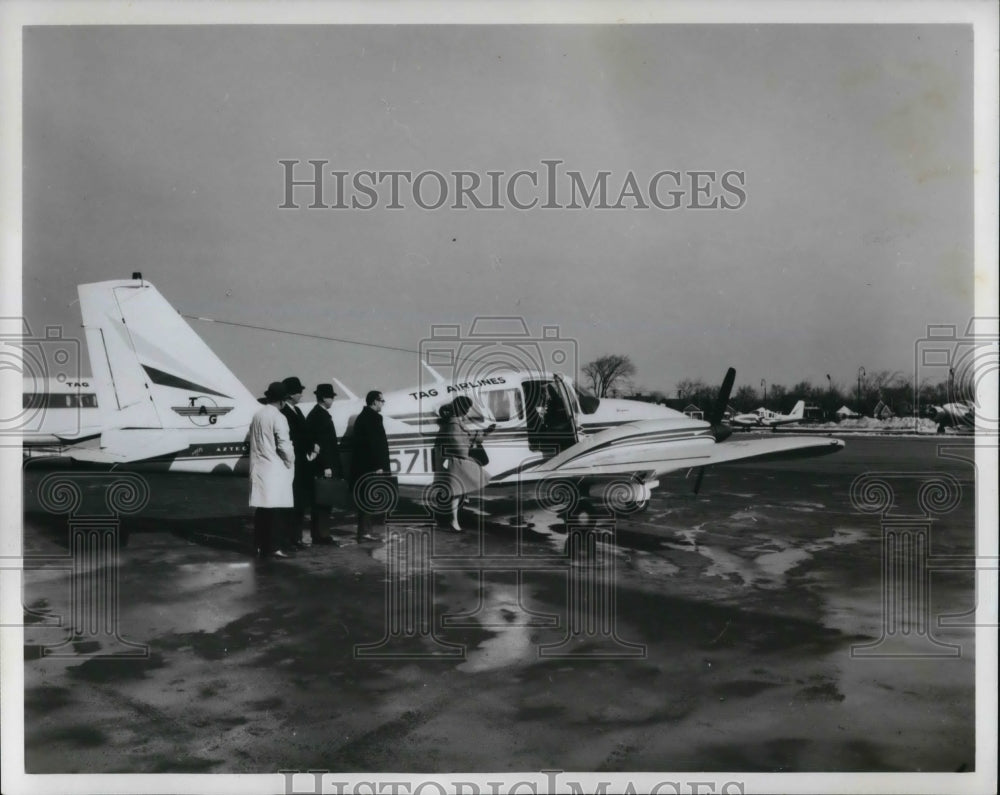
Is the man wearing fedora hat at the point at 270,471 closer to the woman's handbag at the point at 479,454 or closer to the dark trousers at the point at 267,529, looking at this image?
the dark trousers at the point at 267,529

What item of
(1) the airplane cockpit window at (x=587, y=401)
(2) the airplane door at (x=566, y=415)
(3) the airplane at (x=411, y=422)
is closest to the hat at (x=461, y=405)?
(3) the airplane at (x=411, y=422)

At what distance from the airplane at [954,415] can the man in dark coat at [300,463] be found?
335 centimetres

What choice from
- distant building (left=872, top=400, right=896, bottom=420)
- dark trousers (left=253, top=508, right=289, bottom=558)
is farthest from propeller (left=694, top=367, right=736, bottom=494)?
dark trousers (left=253, top=508, right=289, bottom=558)

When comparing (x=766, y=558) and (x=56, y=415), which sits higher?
(x=56, y=415)

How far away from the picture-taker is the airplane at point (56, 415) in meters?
2.70

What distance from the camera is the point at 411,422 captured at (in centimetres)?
329

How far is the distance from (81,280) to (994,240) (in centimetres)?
453

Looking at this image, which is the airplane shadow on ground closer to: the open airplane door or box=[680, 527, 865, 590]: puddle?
the open airplane door

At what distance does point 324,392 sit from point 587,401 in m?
1.52

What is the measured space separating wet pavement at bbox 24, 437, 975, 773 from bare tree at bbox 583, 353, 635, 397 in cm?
81

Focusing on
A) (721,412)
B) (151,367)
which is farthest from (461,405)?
(151,367)

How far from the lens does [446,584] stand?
2.87 meters

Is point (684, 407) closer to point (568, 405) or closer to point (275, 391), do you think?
point (568, 405)
